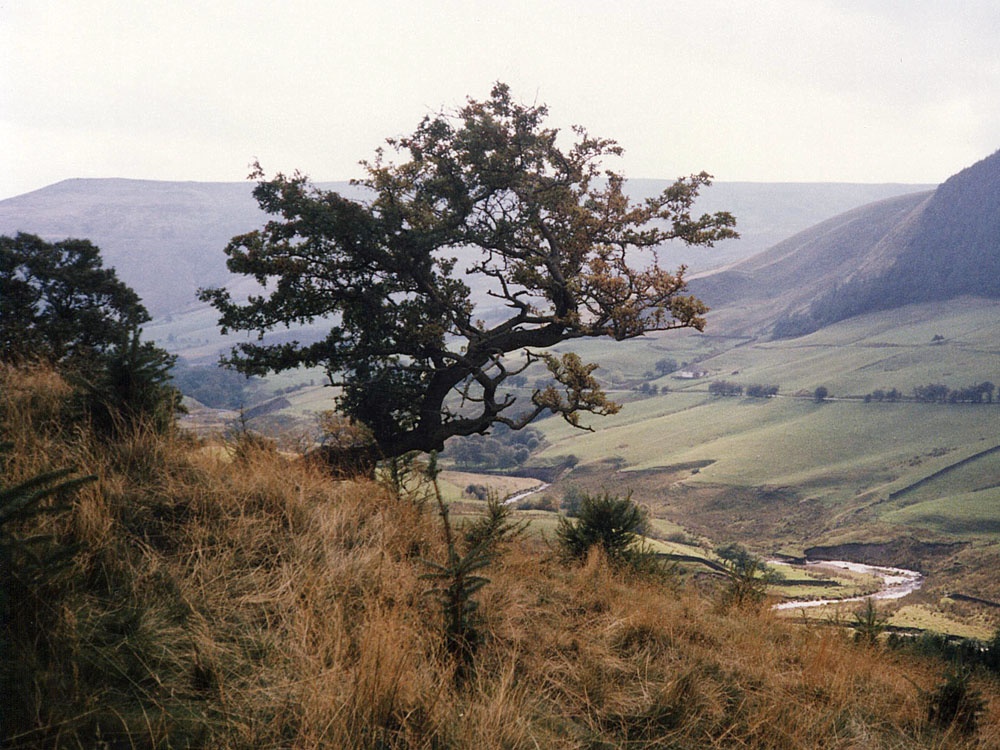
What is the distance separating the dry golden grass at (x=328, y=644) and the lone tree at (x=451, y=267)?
7.92 m

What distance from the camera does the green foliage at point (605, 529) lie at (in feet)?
40.4

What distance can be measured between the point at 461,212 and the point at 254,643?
14071mm

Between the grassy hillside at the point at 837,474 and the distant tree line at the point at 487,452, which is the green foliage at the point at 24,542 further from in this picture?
the distant tree line at the point at 487,452

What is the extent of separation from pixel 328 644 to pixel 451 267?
14623 mm

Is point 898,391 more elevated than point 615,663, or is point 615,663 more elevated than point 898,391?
point 615,663

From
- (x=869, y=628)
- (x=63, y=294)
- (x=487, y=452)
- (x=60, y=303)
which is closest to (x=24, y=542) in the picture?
(x=869, y=628)

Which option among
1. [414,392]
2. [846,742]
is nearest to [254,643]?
[846,742]

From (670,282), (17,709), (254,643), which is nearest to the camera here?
(17,709)

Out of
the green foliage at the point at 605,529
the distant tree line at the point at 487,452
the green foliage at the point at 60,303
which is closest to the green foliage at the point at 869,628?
the green foliage at the point at 605,529

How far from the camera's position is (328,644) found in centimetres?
431

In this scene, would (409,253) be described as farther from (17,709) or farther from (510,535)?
(17,709)

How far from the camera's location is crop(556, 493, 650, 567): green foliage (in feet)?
40.4

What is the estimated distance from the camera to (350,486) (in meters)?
7.84

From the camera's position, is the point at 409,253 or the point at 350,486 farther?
the point at 409,253
